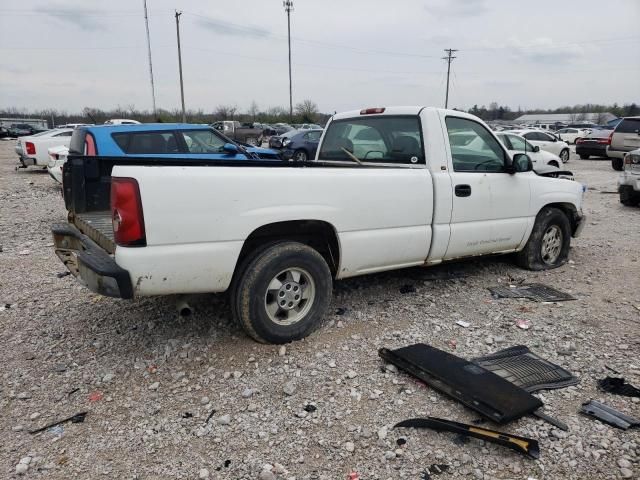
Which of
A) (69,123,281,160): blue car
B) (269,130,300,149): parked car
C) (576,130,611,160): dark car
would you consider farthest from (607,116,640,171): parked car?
(69,123,281,160): blue car

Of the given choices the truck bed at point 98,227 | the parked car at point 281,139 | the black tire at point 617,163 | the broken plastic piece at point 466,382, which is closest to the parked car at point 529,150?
the black tire at point 617,163

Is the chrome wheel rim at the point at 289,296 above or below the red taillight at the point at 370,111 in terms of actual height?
below

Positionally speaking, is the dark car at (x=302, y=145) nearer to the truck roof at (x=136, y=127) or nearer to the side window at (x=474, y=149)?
the truck roof at (x=136, y=127)

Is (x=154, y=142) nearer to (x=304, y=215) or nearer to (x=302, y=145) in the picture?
(x=304, y=215)

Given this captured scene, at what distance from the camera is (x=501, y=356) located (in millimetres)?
3713

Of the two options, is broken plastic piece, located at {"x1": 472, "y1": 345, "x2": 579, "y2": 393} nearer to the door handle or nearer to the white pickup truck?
the white pickup truck

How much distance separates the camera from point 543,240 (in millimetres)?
5820

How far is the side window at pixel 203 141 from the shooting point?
29.3ft

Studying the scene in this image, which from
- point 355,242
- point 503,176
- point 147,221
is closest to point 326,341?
point 355,242

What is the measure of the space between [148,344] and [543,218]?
445 centimetres

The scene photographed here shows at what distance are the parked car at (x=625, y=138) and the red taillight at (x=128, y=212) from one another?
17611 millimetres

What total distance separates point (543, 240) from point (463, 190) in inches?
71.7

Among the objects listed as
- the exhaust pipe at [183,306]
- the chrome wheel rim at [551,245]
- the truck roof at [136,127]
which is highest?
the truck roof at [136,127]

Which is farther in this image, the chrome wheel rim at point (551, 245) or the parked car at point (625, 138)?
the parked car at point (625, 138)
